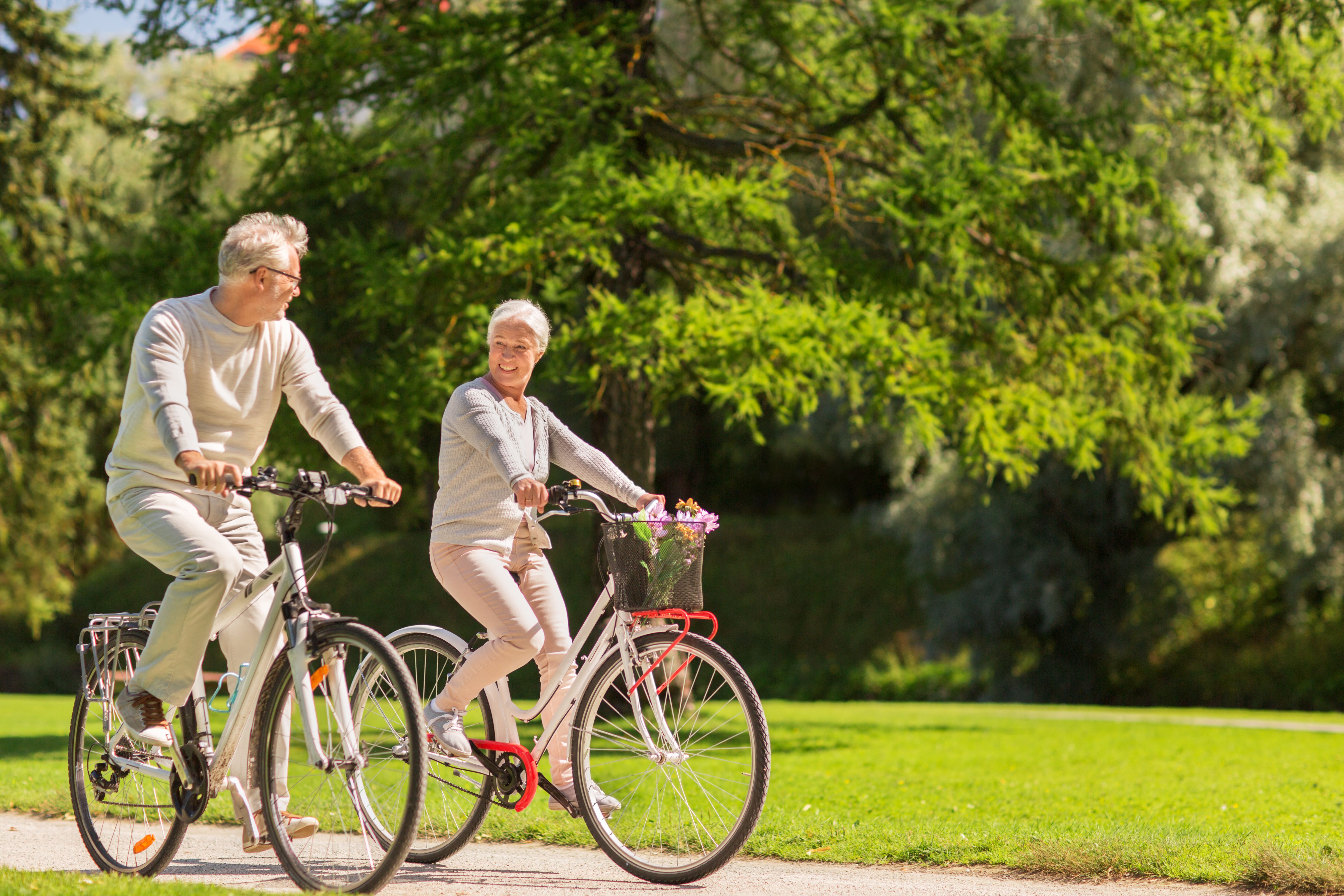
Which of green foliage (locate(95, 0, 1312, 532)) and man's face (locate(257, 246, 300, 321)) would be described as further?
green foliage (locate(95, 0, 1312, 532))

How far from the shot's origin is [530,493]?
4.11 m

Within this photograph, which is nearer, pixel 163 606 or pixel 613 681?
pixel 163 606

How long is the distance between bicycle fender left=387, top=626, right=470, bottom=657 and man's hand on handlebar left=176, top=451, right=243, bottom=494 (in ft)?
3.21

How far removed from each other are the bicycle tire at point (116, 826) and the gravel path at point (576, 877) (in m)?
0.09

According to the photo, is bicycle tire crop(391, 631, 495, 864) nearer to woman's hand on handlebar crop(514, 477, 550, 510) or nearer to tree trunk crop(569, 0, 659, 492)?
woman's hand on handlebar crop(514, 477, 550, 510)

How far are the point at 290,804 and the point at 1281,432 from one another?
618 inches

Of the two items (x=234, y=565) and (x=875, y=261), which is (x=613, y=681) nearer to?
(x=234, y=565)

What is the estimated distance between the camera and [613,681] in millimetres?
4359

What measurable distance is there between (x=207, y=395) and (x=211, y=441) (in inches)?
5.8

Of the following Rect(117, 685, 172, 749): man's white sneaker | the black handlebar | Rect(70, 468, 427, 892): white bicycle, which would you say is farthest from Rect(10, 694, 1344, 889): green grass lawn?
the black handlebar

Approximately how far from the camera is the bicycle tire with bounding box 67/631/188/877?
14.2ft

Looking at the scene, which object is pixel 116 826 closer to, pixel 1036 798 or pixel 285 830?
pixel 285 830

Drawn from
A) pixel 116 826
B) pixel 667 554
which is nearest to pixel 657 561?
pixel 667 554

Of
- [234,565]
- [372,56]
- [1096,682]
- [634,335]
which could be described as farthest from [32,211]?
[1096,682]
